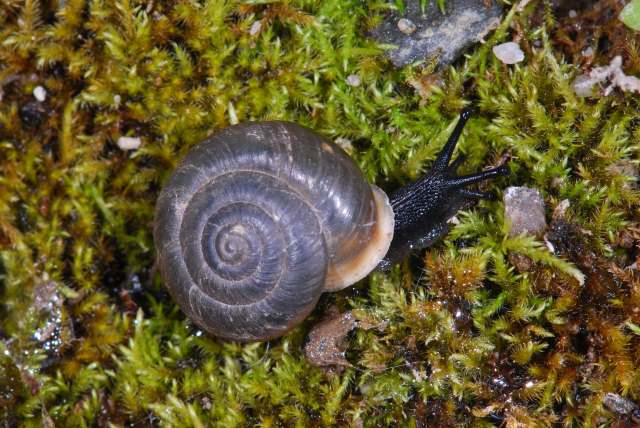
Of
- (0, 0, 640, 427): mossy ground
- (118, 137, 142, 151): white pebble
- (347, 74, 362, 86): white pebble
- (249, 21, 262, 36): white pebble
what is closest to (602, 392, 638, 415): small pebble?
(0, 0, 640, 427): mossy ground

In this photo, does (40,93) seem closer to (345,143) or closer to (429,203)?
(345,143)

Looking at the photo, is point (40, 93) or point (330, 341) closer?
point (330, 341)

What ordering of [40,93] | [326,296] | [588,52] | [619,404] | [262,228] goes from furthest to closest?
[40,93] < [326,296] < [588,52] < [619,404] < [262,228]

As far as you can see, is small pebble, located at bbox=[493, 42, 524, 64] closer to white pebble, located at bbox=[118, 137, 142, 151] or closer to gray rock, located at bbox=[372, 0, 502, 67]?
gray rock, located at bbox=[372, 0, 502, 67]

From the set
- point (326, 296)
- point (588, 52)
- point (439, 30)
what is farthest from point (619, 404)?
point (439, 30)

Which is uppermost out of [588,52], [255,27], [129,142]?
[255,27]

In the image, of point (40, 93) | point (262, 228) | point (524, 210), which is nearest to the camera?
point (262, 228)

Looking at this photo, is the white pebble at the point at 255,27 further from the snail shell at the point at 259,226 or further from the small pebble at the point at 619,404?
the small pebble at the point at 619,404
